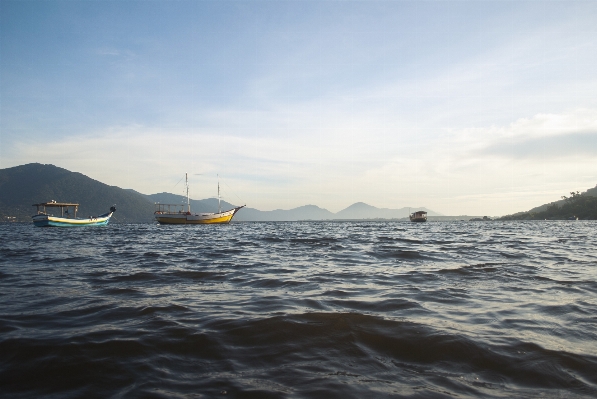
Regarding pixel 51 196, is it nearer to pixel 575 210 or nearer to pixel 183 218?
pixel 183 218

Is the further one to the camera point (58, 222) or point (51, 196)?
point (51, 196)

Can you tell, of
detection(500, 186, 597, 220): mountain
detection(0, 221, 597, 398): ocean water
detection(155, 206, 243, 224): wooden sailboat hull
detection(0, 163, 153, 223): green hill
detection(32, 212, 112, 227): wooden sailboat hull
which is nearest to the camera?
detection(0, 221, 597, 398): ocean water

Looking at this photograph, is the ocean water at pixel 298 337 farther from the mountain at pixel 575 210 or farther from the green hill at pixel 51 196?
the green hill at pixel 51 196

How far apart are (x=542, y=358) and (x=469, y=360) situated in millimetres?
805

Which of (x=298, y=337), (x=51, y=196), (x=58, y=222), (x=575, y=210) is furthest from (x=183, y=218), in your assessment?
(x=575, y=210)

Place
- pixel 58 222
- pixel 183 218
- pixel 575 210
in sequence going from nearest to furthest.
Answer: pixel 58 222, pixel 183 218, pixel 575 210

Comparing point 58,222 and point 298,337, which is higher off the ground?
point 58,222

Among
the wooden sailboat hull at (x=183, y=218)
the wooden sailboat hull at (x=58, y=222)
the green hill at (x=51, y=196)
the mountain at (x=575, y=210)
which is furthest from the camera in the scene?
the green hill at (x=51, y=196)

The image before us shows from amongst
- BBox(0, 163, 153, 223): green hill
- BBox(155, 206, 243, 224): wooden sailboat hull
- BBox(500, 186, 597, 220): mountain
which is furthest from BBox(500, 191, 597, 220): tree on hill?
BBox(0, 163, 153, 223): green hill

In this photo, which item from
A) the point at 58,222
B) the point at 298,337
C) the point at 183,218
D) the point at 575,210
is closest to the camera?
the point at 298,337

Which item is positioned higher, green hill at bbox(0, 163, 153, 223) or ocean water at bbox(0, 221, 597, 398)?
green hill at bbox(0, 163, 153, 223)

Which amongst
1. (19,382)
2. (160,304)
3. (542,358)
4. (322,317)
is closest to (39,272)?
(160,304)

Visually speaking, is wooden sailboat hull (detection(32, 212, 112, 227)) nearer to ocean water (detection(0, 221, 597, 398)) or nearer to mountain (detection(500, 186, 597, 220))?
ocean water (detection(0, 221, 597, 398))

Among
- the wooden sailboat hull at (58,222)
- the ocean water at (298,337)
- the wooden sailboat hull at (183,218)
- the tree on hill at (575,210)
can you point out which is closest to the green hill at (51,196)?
the wooden sailboat hull at (183,218)
